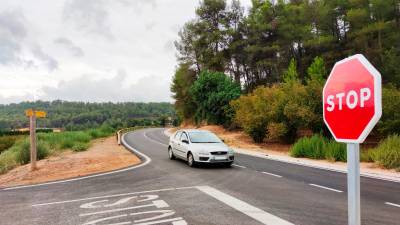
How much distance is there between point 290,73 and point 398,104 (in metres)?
15.2

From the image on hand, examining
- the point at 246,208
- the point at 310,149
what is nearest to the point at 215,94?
the point at 310,149

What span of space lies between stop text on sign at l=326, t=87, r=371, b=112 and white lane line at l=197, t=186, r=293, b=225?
4.29 meters

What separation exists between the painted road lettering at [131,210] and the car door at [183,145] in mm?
6934

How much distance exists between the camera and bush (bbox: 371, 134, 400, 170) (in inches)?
549

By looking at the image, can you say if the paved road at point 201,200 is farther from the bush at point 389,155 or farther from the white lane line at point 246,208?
the bush at point 389,155

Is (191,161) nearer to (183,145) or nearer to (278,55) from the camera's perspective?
(183,145)

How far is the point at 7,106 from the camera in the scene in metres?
158

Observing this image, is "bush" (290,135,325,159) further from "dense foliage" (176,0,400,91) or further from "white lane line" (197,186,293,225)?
"dense foliage" (176,0,400,91)

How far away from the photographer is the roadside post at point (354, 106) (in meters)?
1.94

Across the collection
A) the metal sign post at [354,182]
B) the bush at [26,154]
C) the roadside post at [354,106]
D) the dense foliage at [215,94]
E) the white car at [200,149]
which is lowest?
the bush at [26,154]

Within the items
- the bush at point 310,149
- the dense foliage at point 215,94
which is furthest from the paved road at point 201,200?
the dense foliage at point 215,94

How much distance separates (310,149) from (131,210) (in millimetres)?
14320

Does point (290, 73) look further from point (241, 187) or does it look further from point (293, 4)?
point (241, 187)

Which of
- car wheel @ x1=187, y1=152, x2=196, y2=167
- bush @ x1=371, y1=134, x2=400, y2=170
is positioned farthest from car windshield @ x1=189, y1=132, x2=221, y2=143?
bush @ x1=371, y1=134, x2=400, y2=170
